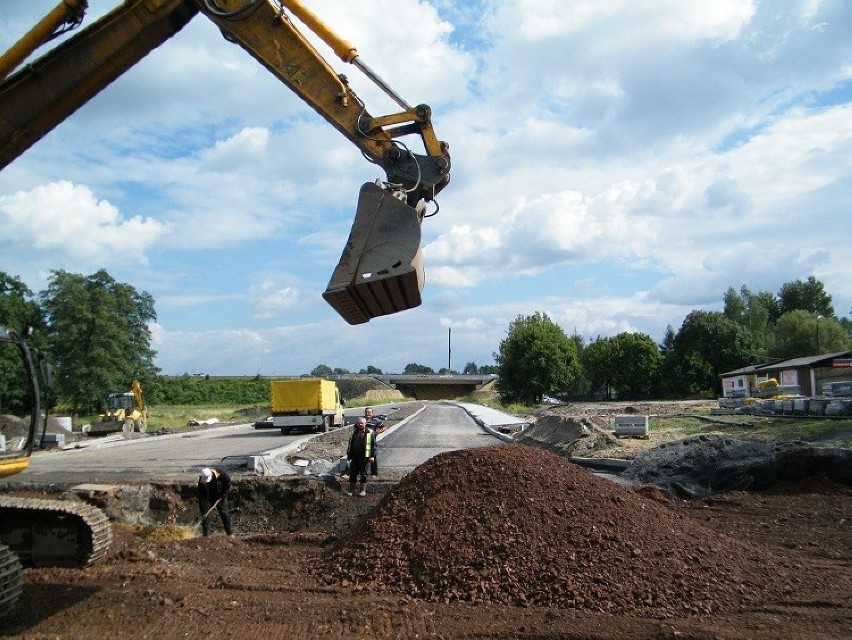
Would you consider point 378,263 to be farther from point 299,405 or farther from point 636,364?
point 636,364

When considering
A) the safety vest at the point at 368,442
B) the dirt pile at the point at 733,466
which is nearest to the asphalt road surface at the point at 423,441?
the safety vest at the point at 368,442

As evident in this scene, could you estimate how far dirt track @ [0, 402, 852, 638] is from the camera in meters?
6.21

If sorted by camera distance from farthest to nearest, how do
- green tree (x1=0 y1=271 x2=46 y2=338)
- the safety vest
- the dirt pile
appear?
green tree (x1=0 y1=271 x2=46 y2=338), the safety vest, the dirt pile

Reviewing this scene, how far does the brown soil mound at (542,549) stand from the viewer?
6832mm

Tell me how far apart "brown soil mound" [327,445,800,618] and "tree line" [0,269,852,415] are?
3746 cm

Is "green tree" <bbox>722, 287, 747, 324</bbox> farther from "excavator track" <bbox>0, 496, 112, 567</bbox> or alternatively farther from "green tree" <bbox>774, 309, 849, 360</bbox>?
"excavator track" <bbox>0, 496, 112, 567</bbox>

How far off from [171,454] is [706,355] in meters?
71.2

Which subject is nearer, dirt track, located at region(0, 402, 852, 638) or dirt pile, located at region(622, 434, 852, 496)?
dirt track, located at region(0, 402, 852, 638)

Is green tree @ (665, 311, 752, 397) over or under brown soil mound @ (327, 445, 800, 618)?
over

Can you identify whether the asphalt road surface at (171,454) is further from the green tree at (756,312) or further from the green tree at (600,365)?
the green tree at (756,312)

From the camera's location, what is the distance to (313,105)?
28.5 ft

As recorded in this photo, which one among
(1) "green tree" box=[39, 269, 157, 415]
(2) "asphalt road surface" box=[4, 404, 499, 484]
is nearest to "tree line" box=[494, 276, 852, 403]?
(1) "green tree" box=[39, 269, 157, 415]

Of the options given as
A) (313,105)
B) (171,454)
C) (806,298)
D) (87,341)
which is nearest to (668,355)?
(806,298)

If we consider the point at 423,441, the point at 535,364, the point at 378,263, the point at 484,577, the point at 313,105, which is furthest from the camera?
the point at 535,364
